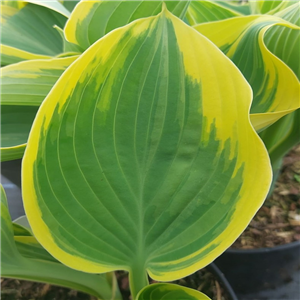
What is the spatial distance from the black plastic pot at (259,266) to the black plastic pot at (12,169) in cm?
41

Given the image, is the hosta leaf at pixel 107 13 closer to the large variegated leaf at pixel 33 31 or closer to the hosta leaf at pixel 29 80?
the hosta leaf at pixel 29 80

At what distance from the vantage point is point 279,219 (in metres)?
0.64

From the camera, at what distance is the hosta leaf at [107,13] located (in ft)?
1.20

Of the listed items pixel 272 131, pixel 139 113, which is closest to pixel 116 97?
pixel 139 113

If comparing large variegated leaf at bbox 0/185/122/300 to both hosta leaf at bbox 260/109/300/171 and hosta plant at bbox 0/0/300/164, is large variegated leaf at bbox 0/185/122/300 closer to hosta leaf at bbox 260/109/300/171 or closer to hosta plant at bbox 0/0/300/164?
hosta plant at bbox 0/0/300/164

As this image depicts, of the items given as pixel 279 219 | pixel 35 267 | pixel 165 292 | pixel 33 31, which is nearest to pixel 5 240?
pixel 35 267

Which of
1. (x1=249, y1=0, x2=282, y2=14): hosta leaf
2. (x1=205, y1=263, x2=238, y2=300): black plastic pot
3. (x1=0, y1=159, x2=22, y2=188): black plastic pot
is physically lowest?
(x1=205, y1=263, x2=238, y2=300): black plastic pot

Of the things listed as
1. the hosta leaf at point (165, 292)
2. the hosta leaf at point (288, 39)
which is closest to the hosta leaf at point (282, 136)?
the hosta leaf at point (288, 39)

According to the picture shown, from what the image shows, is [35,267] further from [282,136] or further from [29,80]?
[282,136]

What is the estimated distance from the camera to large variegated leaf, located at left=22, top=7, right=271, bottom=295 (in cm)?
24

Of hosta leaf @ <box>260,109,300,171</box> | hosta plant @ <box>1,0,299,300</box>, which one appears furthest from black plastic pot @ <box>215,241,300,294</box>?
hosta plant @ <box>1,0,299,300</box>

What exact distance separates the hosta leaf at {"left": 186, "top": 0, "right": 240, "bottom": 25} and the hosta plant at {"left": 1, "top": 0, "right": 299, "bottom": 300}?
324mm

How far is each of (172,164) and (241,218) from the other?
77 mm

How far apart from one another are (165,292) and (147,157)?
154mm
